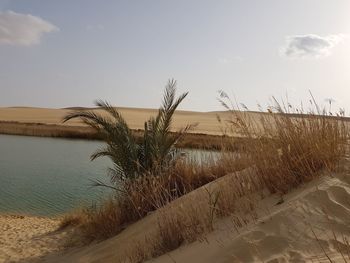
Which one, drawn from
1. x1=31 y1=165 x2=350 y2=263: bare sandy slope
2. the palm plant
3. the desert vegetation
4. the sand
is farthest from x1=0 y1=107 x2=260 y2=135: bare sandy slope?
x1=31 y1=165 x2=350 y2=263: bare sandy slope

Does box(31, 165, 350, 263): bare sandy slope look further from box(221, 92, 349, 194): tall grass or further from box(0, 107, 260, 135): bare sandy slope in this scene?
box(0, 107, 260, 135): bare sandy slope

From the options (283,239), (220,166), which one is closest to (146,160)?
(220,166)

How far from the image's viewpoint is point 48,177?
21.3 meters

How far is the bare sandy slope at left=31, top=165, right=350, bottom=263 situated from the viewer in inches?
150

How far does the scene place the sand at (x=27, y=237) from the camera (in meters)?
9.38

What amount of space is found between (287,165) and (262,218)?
1.01 metres

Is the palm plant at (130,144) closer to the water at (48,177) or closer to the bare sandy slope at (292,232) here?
the water at (48,177)

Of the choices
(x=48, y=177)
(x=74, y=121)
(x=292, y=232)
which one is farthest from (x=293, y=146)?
(x=74, y=121)

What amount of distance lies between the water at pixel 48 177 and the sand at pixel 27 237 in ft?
4.70

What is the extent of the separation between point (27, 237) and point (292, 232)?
28.2ft

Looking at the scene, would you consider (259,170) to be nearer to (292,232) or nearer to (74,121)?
(292,232)

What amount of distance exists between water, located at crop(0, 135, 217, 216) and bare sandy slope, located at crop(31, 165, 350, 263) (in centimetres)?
507

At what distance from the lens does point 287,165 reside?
530 cm

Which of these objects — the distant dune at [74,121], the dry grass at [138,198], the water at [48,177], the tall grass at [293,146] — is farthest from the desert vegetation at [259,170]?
the distant dune at [74,121]
